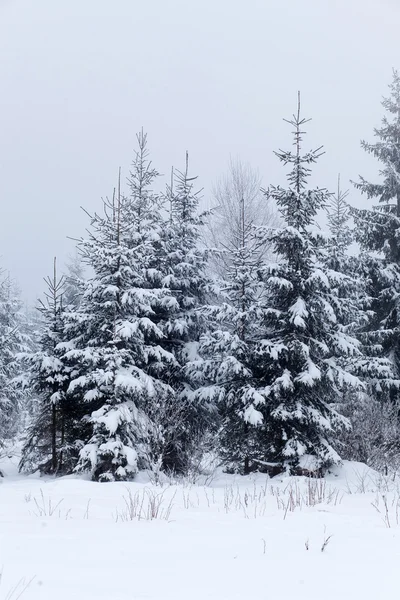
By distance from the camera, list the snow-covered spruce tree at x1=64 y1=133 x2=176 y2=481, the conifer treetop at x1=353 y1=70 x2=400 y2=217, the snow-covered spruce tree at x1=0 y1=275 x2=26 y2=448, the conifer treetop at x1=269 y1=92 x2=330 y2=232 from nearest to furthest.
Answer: the snow-covered spruce tree at x1=64 y1=133 x2=176 y2=481 < the conifer treetop at x1=269 y1=92 x2=330 y2=232 < the conifer treetop at x1=353 y1=70 x2=400 y2=217 < the snow-covered spruce tree at x1=0 y1=275 x2=26 y2=448

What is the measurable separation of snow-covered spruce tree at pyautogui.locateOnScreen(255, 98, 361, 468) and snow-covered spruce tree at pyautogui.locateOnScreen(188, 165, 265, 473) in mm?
401

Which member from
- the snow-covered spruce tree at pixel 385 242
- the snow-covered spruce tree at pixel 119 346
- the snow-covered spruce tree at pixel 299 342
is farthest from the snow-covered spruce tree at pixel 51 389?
the snow-covered spruce tree at pixel 385 242

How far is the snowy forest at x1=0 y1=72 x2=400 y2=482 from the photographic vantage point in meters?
13.9

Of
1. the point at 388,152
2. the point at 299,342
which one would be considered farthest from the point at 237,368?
the point at 388,152

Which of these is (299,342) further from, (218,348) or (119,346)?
(119,346)

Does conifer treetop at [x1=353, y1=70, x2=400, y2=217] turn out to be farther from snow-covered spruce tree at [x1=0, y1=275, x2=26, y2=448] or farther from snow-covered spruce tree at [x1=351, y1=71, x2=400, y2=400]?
snow-covered spruce tree at [x1=0, y1=275, x2=26, y2=448]

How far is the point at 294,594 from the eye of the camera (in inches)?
119

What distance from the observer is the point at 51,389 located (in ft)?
56.8

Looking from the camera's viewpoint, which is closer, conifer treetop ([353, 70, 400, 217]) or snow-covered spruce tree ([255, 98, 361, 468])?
snow-covered spruce tree ([255, 98, 361, 468])

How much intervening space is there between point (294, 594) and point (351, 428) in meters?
12.6

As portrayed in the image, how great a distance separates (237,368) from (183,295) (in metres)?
3.82

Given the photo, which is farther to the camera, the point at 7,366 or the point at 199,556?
the point at 7,366

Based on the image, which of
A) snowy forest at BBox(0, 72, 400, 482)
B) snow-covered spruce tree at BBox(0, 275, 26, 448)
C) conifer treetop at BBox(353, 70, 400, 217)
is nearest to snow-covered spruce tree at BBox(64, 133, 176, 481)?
snowy forest at BBox(0, 72, 400, 482)

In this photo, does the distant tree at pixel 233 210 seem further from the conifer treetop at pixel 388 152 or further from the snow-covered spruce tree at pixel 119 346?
the snow-covered spruce tree at pixel 119 346
